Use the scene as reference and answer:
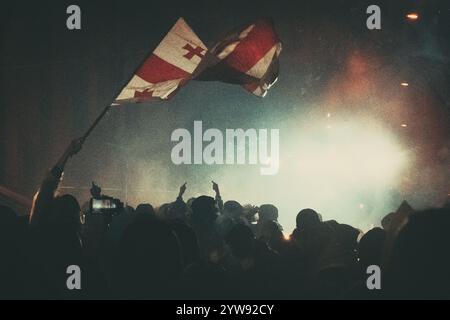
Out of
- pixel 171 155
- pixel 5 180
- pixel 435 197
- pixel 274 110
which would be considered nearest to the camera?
pixel 5 180

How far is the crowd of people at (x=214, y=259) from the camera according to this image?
11.0 ft

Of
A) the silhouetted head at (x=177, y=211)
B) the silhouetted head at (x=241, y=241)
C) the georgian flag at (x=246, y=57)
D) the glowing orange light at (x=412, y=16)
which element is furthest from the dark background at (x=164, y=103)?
the silhouetted head at (x=241, y=241)

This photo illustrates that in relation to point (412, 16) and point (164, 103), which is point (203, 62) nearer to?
point (412, 16)

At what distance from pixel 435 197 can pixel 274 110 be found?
16.1ft

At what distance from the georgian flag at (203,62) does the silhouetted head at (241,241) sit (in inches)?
83.2

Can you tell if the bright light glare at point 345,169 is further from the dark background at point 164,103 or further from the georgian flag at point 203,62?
the georgian flag at point 203,62

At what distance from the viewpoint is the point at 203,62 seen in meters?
5.91

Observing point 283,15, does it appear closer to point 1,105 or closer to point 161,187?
point 161,187

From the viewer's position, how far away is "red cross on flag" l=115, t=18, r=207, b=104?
19.1ft

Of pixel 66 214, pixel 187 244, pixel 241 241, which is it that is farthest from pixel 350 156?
pixel 66 214

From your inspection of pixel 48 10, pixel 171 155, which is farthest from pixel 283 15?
pixel 48 10

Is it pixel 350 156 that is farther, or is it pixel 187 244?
pixel 350 156

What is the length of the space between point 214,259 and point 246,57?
235cm

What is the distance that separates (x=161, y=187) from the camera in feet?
51.3
